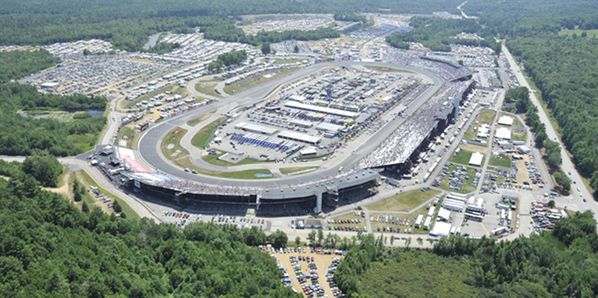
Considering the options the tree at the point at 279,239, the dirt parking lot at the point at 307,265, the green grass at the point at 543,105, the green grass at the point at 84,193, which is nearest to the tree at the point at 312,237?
the dirt parking lot at the point at 307,265

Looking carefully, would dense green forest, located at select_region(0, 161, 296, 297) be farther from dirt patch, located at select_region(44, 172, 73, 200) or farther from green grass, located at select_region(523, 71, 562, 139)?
green grass, located at select_region(523, 71, 562, 139)

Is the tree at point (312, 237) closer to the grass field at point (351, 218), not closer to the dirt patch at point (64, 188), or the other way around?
the grass field at point (351, 218)

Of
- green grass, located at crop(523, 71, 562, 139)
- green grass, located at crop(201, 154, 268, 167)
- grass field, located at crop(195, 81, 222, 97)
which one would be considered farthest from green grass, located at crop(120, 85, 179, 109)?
green grass, located at crop(523, 71, 562, 139)

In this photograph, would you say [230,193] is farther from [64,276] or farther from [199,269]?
[64,276]

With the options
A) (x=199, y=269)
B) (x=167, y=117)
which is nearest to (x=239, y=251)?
(x=199, y=269)

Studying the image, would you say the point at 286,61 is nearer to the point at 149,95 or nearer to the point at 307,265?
the point at 149,95

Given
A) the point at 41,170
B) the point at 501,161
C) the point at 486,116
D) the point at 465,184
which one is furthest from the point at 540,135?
the point at 41,170
